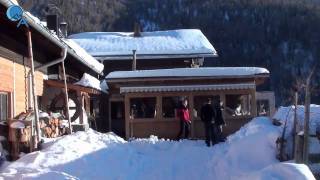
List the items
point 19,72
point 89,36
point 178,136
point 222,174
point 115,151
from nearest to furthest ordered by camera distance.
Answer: point 222,174
point 115,151
point 19,72
point 178,136
point 89,36

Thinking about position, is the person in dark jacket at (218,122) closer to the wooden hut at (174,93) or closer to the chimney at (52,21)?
the wooden hut at (174,93)

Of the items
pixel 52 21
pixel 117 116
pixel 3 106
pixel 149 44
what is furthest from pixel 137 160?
pixel 149 44

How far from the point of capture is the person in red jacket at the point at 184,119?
20.2m

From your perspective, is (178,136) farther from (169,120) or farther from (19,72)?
(19,72)

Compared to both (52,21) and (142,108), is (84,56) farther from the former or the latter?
(52,21)

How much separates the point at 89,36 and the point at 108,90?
434 inches

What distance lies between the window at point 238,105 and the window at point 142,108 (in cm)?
276

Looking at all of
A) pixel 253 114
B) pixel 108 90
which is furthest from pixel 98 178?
pixel 108 90

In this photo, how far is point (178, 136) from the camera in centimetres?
2116

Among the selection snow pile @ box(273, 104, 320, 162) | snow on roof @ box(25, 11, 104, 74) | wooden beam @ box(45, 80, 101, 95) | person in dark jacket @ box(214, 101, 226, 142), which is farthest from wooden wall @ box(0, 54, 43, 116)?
snow pile @ box(273, 104, 320, 162)

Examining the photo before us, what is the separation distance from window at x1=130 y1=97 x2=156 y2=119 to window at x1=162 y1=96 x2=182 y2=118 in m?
0.37

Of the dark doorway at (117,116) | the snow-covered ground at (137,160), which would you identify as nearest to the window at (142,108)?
the dark doorway at (117,116)

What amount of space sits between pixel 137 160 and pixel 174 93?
364 inches

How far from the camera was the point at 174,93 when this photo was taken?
22.2 metres
